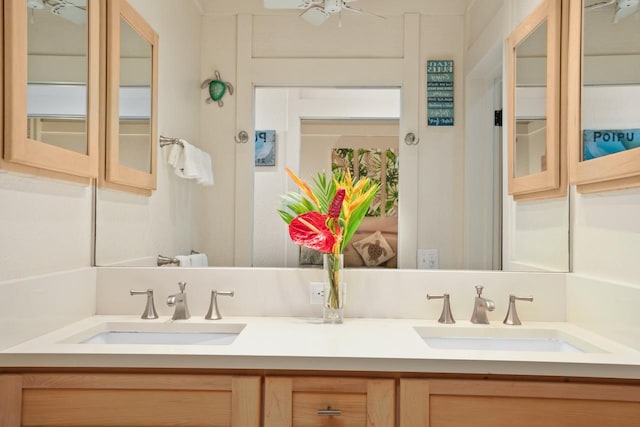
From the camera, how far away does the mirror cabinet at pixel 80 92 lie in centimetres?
120

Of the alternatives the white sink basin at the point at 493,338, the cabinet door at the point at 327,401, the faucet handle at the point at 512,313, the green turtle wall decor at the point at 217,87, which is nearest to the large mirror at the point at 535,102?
the faucet handle at the point at 512,313

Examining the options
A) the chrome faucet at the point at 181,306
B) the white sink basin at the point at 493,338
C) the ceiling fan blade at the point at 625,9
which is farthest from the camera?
the chrome faucet at the point at 181,306

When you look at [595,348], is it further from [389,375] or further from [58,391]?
[58,391]

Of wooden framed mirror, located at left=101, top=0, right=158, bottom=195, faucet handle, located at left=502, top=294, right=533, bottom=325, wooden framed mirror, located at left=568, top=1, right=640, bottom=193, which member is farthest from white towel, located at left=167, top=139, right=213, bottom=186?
wooden framed mirror, located at left=568, top=1, right=640, bottom=193

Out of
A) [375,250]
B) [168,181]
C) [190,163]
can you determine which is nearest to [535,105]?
[375,250]

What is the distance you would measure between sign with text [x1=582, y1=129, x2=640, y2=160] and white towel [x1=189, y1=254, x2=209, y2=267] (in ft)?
4.36

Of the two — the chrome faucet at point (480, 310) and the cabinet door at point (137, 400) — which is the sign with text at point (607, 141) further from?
the cabinet door at point (137, 400)

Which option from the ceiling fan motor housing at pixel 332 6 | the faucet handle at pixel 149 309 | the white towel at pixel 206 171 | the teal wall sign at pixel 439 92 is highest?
the ceiling fan motor housing at pixel 332 6

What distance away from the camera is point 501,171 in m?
1.71

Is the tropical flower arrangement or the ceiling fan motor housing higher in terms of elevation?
the ceiling fan motor housing

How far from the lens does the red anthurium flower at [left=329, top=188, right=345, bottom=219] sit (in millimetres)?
1533

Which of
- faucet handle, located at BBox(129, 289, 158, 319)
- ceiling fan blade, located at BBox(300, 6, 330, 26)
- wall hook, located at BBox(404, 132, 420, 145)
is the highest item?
ceiling fan blade, located at BBox(300, 6, 330, 26)

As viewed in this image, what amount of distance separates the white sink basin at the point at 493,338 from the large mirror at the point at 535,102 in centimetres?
50

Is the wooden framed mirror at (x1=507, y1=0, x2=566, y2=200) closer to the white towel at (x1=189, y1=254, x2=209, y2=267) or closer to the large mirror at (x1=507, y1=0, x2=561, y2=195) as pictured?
the large mirror at (x1=507, y1=0, x2=561, y2=195)
